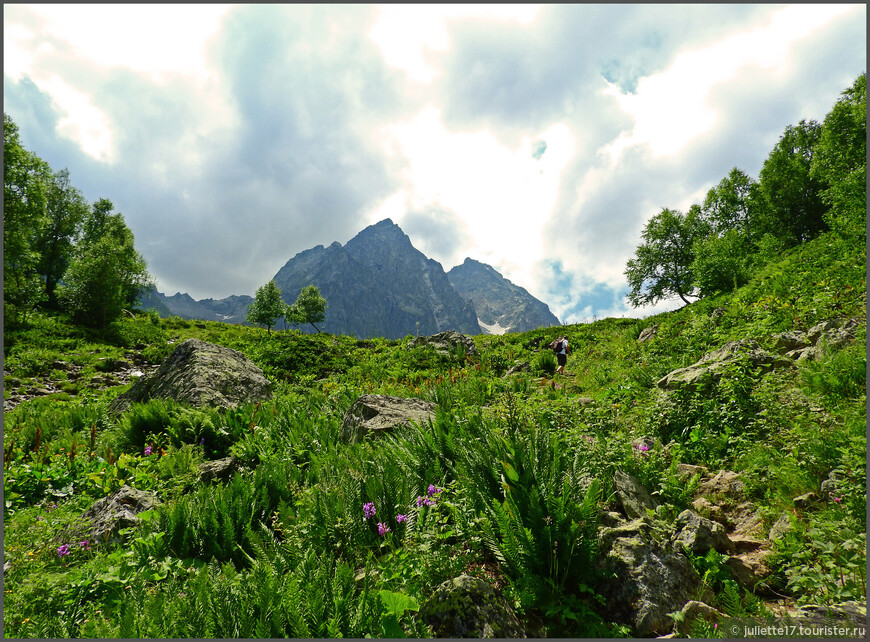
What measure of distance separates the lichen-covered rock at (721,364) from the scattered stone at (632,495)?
2717mm

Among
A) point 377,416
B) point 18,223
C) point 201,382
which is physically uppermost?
point 18,223

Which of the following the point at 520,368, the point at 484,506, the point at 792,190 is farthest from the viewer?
the point at 792,190

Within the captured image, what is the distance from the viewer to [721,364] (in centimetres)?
582

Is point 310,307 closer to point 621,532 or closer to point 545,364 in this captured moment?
point 545,364

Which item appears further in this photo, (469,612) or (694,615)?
(694,615)

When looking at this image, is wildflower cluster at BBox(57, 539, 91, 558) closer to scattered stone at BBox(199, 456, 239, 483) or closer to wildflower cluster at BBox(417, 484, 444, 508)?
scattered stone at BBox(199, 456, 239, 483)

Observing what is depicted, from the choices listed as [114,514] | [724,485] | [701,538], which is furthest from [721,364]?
[114,514]

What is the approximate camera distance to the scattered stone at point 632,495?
3.48m

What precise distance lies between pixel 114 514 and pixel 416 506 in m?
3.67

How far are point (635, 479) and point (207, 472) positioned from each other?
240 inches

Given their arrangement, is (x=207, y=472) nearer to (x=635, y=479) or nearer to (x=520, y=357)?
(x=635, y=479)

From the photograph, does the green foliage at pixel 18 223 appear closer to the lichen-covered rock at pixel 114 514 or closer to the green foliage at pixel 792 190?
the lichen-covered rock at pixel 114 514

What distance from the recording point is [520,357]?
1877 centimetres

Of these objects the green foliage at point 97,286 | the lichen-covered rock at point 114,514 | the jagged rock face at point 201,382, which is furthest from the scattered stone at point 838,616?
the green foliage at point 97,286
